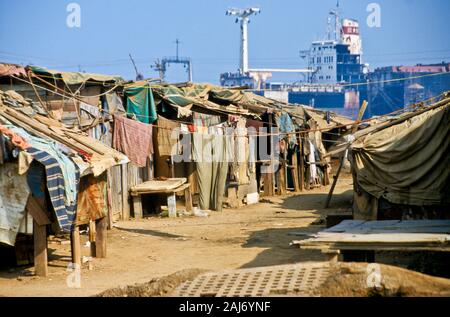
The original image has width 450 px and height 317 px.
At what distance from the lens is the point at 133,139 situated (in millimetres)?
18703

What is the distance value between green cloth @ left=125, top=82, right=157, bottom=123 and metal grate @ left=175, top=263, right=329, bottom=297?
11.2m

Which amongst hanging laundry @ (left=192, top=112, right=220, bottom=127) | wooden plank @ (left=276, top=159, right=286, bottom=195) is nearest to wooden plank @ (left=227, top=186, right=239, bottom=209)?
hanging laundry @ (left=192, top=112, right=220, bottom=127)

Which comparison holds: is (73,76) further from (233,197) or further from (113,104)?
(233,197)

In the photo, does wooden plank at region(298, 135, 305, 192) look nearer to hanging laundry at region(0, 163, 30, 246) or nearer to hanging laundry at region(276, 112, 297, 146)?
hanging laundry at region(276, 112, 297, 146)

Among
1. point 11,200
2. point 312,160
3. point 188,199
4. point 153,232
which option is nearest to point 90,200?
point 11,200

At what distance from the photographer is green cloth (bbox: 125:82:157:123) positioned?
1923 centimetres

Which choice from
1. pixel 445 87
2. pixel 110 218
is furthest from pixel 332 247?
pixel 445 87

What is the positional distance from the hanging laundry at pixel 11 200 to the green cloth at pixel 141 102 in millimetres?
7550

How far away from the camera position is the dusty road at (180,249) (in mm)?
11680

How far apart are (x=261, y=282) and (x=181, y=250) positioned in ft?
23.3

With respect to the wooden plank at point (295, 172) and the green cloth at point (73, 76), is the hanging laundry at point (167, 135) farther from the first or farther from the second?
the wooden plank at point (295, 172)

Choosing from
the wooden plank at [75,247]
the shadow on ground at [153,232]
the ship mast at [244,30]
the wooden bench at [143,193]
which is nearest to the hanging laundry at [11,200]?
the wooden plank at [75,247]

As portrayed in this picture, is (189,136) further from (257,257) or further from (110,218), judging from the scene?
(257,257)
